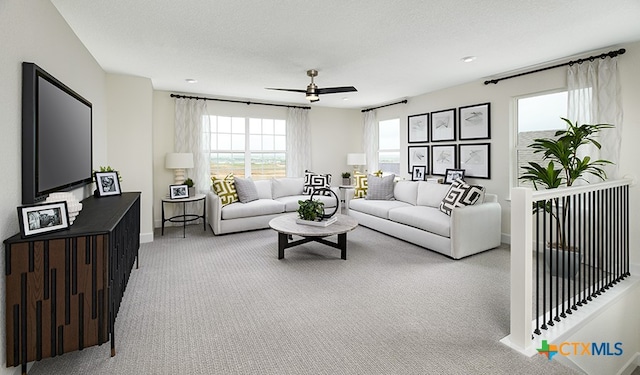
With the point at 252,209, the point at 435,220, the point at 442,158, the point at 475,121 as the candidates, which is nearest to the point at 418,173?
the point at 442,158

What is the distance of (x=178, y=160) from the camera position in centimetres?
515

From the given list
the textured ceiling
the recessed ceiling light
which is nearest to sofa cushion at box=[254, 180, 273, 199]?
the textured ceiling

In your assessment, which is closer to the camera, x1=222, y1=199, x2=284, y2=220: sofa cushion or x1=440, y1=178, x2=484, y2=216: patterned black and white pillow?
x1=440, y1=178, x2=484, y2=216: patterned black and white pillow

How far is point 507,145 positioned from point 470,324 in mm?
3068

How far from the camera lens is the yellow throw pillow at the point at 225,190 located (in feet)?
17.1

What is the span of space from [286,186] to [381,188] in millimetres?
1870

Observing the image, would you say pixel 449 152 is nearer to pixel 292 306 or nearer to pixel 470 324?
pixel 470 324

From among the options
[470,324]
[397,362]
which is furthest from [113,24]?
[470,324]

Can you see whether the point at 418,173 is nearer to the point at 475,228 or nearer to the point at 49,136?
the point at 475,228

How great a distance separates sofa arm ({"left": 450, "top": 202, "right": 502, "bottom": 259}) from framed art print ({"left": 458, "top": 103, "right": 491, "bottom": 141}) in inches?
45.7

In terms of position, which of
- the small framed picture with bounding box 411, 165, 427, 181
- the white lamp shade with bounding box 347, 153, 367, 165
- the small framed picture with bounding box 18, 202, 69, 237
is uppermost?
the white lamp shade with bounding box 347, 153, 367, 165

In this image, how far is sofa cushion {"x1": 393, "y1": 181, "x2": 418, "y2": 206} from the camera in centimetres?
518

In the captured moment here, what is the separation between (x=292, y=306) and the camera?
262 centimetres

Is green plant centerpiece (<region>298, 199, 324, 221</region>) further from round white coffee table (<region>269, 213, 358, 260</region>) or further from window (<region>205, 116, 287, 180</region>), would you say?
window (<region>205, 116, 287, 180</region>)
